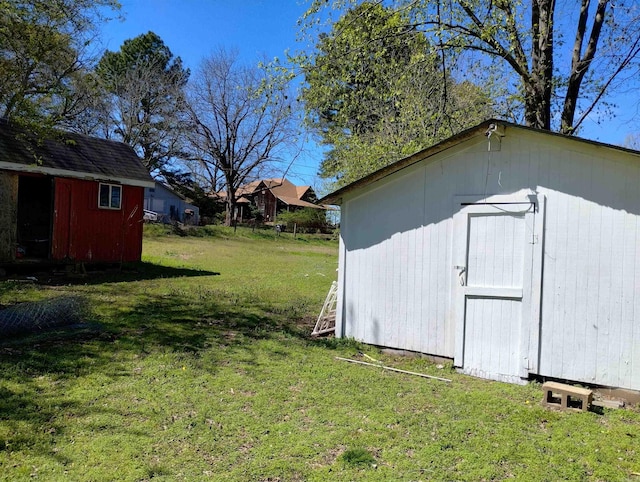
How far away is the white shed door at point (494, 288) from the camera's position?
532cm

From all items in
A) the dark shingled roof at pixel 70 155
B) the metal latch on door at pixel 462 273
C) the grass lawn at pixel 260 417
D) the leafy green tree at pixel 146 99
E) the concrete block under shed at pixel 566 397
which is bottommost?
the grass lawn at pixel 260 417

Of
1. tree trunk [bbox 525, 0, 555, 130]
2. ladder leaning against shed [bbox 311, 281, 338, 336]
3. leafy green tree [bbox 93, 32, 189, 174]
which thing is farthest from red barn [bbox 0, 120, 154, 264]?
leafy green tree [bbox 93, 32, 189, 174]

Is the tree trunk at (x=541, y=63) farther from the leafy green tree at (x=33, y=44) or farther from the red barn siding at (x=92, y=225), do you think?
the red barn siding at (x=92, y=225)

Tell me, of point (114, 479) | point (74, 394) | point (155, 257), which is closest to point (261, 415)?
point (114, 479)

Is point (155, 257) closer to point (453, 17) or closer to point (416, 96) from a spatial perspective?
point (416, 96)

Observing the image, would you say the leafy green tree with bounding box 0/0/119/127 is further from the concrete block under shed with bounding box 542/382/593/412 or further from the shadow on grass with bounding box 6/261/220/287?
the concrete block under shed with bounding box 542/382/593/412

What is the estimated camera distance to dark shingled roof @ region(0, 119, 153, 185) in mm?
11383

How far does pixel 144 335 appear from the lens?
22.1 feet

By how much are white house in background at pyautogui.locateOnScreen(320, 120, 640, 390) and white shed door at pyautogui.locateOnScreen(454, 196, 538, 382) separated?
0.5 inches

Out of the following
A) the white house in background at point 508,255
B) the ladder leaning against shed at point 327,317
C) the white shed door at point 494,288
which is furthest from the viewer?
the ladder leaning against shed at point 327,317

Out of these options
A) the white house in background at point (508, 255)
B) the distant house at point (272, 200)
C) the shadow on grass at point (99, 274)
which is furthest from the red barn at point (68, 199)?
the distant house at point (272, 200)

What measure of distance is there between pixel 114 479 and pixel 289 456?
48.0 inches

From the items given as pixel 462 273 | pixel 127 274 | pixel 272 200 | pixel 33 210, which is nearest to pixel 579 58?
pixel 462 273

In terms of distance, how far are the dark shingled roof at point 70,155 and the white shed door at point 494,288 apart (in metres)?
8.33
